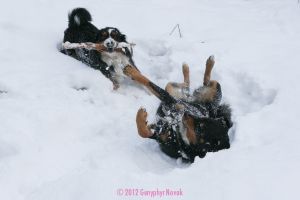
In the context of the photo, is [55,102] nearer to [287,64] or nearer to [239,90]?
[239,90]

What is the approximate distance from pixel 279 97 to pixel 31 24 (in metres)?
3.84

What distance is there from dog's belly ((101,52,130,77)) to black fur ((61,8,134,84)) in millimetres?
40

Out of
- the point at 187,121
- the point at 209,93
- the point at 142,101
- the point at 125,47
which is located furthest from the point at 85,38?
the point at 187,121

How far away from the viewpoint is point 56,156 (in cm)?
449

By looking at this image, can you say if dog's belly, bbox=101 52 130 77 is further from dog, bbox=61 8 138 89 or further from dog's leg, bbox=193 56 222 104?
dog's leg, bbox=193 56 222 104

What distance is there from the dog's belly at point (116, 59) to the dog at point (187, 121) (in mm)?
1178

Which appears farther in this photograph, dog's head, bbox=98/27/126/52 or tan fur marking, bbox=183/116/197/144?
dog's head, bbox=98/27/126/52

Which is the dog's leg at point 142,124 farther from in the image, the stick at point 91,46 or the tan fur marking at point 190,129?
the stick at point 91,46

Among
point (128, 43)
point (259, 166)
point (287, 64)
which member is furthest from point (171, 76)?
point (259, 166)

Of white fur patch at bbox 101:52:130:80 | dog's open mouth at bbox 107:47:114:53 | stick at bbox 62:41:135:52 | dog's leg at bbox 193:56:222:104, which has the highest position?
stick at bbox 62:41:135:52

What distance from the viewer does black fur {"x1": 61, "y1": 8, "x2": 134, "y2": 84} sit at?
6355mm

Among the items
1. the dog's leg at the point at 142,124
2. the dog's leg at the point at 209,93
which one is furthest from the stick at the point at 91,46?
the dog's leg at the point at 142,124

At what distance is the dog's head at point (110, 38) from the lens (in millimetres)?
6324

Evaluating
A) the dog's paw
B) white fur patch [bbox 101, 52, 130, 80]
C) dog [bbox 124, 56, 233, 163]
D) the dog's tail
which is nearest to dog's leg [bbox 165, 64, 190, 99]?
dog [bbox 124, 56, 233, 163]
